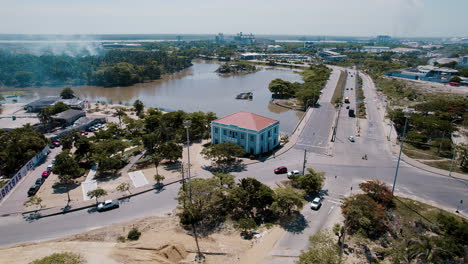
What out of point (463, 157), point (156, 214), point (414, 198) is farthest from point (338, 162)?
point (156, 214)

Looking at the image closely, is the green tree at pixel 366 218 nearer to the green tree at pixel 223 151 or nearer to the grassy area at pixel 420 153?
the green tree at pixel 223 151

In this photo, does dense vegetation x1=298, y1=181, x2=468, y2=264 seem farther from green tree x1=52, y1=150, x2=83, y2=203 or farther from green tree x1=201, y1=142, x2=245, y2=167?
green tree x1=52, y1=150, x2=83, y2=203

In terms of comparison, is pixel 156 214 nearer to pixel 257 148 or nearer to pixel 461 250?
pixel 257 148

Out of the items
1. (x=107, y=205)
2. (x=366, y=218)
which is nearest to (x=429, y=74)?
(x=366, y=218)

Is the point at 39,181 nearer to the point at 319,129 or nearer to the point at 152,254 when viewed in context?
the point at 152,254

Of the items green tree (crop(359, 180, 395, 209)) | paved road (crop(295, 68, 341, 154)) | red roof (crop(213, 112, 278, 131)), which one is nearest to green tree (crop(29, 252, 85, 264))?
green tree (crop(359, 180, 395, 209))

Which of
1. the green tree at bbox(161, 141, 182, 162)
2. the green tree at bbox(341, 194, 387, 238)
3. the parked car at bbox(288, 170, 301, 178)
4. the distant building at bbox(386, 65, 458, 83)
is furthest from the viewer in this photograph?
the distant building at bbox(386, 65, 458, 83)

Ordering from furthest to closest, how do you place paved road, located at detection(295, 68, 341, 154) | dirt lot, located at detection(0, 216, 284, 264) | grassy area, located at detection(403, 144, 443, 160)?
paved road, located at detection(295, 68, 341, 154) → grassy area, located at detection(403, 144, 443, 160) → dirt lot, located at detection(0, 216, 284, 264)
